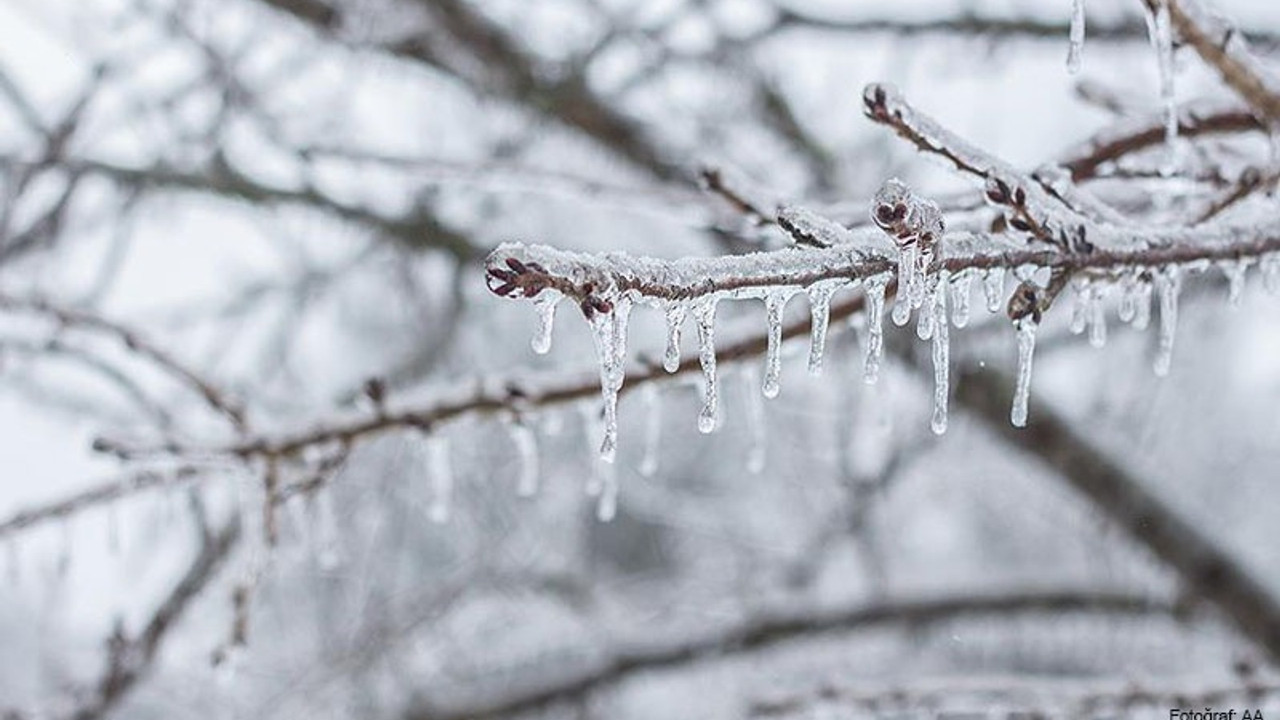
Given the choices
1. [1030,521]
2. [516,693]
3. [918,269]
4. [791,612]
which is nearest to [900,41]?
[791,612]

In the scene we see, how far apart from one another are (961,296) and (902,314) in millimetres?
88

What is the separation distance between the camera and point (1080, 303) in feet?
2.63

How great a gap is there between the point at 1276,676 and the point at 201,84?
2.04 metres

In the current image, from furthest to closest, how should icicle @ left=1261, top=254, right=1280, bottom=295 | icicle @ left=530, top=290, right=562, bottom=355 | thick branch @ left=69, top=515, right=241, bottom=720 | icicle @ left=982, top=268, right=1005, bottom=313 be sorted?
thick branch @ left=69, top=515, right=241, bottom=720 < icicle @ left=1261, top=254, right=1280, bottom=295 < icicle @ left=982, top=268, right=1005, bottom=313 < icicle @ left=530, top=290, right=562, bottom=355

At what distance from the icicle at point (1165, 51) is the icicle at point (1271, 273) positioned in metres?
0.09

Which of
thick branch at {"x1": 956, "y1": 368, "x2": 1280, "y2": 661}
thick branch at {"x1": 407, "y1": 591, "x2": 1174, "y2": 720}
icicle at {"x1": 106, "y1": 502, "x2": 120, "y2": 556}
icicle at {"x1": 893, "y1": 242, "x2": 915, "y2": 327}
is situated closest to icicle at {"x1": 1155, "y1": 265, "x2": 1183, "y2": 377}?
icicle at {"x1": 893, "y1": 242, "x2": 915, "y2": 327}

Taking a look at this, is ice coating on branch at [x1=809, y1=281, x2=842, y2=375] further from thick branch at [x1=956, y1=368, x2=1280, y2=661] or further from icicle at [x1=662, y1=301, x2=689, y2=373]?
thick branch at [x1=956, y1=368, x2=1280, y2=661]

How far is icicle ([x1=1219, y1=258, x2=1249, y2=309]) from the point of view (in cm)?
79

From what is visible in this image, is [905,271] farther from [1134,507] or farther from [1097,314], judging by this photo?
[1134,507]

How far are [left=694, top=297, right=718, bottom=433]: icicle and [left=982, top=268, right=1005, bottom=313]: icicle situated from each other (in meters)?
0.15

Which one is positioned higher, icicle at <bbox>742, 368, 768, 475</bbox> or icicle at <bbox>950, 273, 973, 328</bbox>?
icicle at <bbox>950, 273, 973, 328</bbox>

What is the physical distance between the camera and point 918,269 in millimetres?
632

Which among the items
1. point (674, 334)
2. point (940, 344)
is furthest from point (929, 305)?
point (674, 334)

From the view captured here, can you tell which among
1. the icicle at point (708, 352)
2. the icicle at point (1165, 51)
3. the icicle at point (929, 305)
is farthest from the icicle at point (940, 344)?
the icicle at point (1165, 51)
